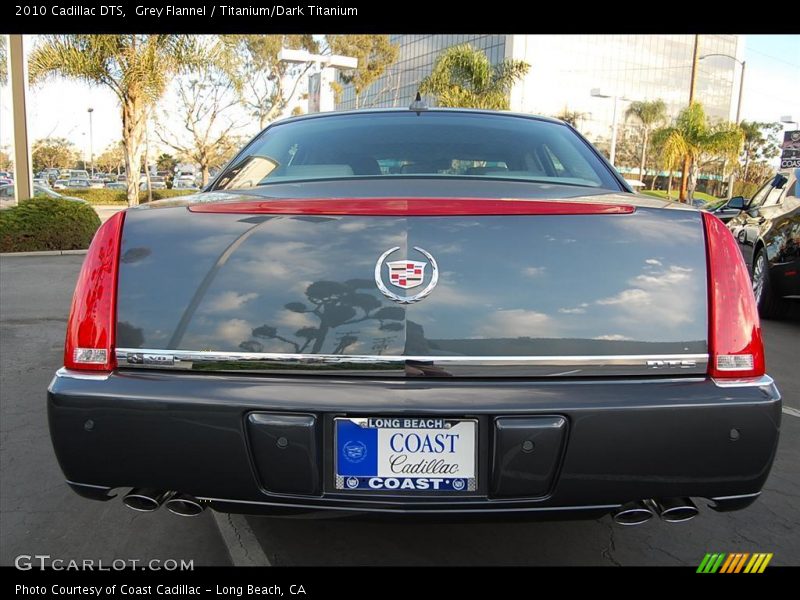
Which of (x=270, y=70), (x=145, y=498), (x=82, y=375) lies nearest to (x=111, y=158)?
(x=270, y=70)

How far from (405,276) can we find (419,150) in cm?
116

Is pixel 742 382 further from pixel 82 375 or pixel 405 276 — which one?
pixel 82 375

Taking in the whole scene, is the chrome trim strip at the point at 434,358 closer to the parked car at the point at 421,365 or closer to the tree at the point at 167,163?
the parked car at the point at 421,365

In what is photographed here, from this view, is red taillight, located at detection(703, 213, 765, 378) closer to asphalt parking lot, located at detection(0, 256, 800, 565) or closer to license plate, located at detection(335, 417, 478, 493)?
license plate, located at detection(335, 417, 478, 493)

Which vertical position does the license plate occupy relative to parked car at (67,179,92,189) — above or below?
above

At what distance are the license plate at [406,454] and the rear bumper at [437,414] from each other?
28mm

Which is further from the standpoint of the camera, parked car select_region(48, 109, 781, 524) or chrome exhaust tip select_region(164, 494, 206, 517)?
chrome exhaust tip select_region(164, 494, 206, 517)

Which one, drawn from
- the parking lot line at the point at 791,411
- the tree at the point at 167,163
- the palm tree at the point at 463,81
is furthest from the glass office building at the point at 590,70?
the parking lot line at the point at 791,411

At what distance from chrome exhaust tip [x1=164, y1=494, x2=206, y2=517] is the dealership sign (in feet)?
41.3

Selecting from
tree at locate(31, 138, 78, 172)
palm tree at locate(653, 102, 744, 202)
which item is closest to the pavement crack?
palm tree at locate(653, 102, 744, 202)

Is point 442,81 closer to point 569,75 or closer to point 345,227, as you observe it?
point 345,227

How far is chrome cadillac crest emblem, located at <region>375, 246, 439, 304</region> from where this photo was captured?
5.75 ft

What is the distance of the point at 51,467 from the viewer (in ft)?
10.1

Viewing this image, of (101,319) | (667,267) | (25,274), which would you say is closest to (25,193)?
(25,274)
